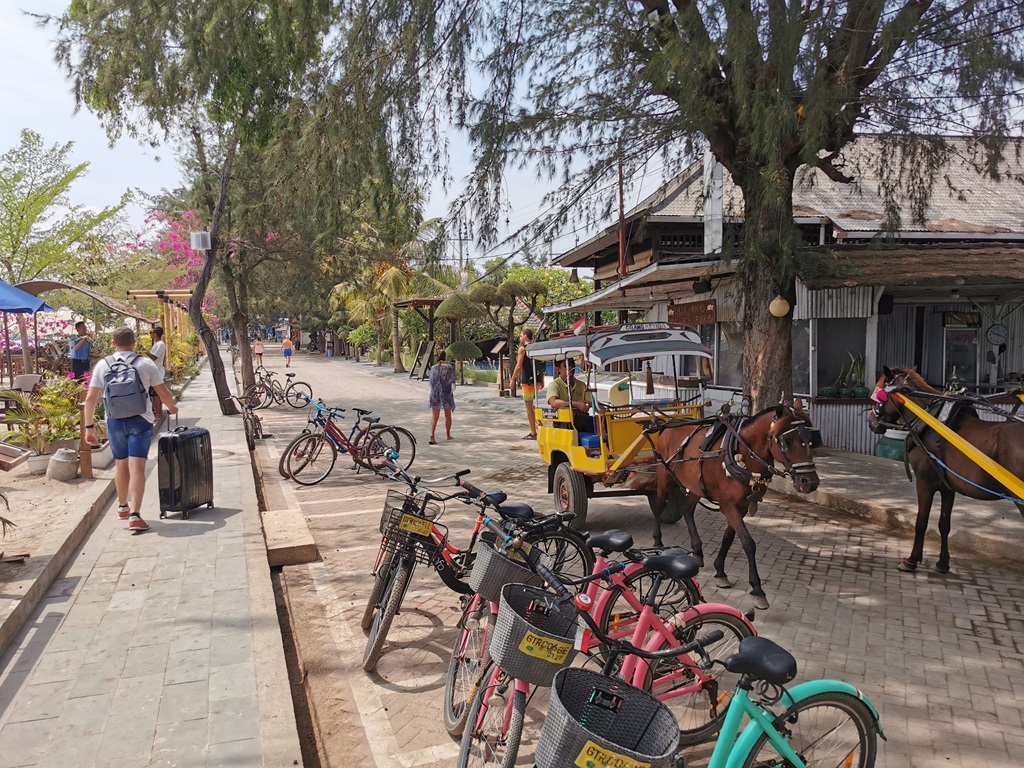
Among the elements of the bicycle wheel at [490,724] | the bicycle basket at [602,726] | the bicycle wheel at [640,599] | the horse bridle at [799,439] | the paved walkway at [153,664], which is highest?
the horse bridle at [799,439]

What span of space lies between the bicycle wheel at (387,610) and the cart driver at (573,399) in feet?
11.8

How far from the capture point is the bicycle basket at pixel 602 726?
207 cm

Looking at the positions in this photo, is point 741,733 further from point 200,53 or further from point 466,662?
point 200,53

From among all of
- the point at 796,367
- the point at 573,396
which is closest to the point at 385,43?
the point at 573,396

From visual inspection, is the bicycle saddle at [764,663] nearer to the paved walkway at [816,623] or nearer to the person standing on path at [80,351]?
the paved walkway at [816,623]

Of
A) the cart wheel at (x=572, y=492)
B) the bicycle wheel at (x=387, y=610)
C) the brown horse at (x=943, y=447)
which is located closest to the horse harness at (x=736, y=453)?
the cart wheel at (x=572, y=492)

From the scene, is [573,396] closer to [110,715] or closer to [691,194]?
[110,715]

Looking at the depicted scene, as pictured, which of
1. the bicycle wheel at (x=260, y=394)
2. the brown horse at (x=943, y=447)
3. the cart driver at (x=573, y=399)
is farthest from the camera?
the bicycle wheel at (x=260, y=394)

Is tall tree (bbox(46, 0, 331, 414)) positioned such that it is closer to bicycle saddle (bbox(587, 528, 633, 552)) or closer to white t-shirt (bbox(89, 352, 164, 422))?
white t-shirt (bbox(89, 352, 164, 422))

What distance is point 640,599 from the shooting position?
3.87 metres

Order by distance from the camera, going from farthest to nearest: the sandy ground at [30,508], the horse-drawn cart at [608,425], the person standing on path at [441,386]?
the person standing on path at [441,386], the horse-drawn cart at [608,425], the sandy ground at [30,508]

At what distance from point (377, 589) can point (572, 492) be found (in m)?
3.00

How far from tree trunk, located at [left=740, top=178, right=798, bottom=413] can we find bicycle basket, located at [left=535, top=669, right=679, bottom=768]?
7.17 metres

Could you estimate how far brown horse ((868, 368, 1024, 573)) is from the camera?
5.73 meters
